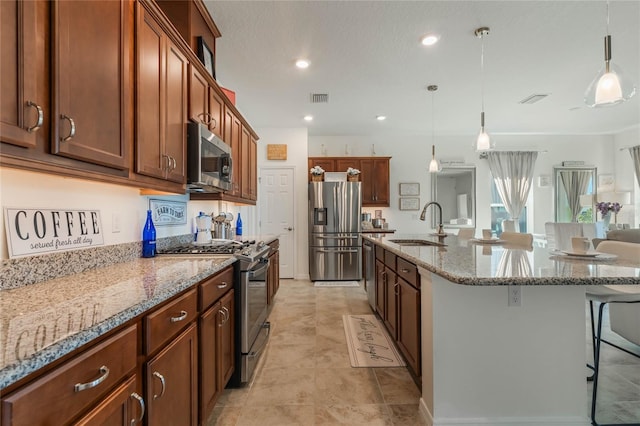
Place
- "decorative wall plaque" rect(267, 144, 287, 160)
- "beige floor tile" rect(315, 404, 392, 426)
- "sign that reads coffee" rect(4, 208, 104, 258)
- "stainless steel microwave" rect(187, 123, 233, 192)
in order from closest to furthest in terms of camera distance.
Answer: "sign that reads coffee" rect(4, 208, 104, 258) → "beige floor tile" rect(315, 404, 392, 426) → "stainless steel microwave" rect(187, 123, 233, 192) → "decorative wall plaque" rect(267, 144, 287, 160)

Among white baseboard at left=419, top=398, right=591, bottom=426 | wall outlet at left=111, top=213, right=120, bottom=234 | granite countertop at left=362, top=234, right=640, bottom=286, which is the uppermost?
wall outlet at left=111, top=213, right=120, bottom=234

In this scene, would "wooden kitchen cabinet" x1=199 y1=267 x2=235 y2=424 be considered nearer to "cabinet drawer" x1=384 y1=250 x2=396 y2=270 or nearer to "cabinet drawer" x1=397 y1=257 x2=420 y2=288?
"cabinet drawer" x1=397 y1=257 x2=420 y2=288

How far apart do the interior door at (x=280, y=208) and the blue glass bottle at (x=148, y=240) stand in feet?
11.2

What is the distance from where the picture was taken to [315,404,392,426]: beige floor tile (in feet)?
5.44

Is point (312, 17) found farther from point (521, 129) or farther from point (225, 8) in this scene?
point (521, 129)

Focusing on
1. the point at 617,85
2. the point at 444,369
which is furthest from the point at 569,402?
the point at 617,85

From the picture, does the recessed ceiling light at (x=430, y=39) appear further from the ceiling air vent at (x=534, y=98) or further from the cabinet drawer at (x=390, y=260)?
the ceiling air vent at (x=534, y=98)

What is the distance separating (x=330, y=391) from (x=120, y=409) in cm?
139

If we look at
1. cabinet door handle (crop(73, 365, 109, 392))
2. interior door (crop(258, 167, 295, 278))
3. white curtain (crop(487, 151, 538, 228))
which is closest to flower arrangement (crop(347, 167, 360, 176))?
A: interior door (crop(258, 167, 295, 278))

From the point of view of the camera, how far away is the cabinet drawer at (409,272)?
185cm

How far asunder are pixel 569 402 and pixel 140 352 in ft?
6.55

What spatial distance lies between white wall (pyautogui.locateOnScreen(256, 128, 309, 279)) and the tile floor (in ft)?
8.48

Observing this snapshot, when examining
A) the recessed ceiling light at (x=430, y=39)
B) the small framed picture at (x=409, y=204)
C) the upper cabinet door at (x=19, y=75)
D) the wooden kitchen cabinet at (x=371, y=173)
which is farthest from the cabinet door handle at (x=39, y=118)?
the small framed picture at (x=409, y=204)

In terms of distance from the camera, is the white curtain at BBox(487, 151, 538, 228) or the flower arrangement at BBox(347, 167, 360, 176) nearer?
the flower arrangement at BBox(347, 167, 360, 176)
